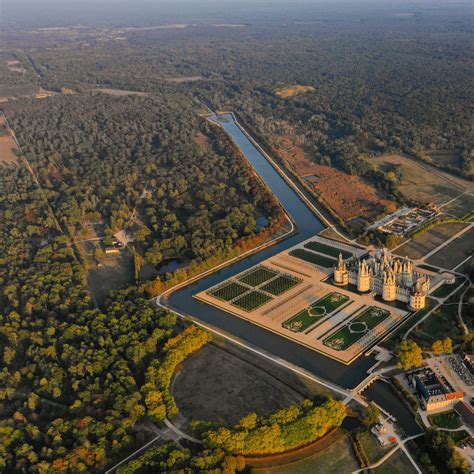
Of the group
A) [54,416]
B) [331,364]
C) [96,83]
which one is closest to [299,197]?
[331,364]

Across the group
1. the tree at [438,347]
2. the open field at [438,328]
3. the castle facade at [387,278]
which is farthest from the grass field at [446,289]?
the tree at [438,347]

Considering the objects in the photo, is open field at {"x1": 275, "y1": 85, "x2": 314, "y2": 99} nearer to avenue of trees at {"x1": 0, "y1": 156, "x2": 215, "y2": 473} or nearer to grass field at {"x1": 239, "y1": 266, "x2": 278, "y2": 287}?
grass field at {"x1": 239, "y1": 266, "x2": 278, "y2": 287}

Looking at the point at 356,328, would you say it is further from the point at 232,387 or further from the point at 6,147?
the point at 6,147

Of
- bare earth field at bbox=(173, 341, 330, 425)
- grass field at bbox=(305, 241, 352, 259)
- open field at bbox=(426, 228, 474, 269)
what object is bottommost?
bare earth field at bbox=(173, 341, 330, 425)

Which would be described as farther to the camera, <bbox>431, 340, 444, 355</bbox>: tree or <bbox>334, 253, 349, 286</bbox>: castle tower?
<bbox>334, 253, 349, 286</bbox>: castle tower

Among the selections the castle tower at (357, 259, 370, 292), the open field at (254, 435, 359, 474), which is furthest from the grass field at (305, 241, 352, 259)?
the open field at (254, 435, 359, 474)

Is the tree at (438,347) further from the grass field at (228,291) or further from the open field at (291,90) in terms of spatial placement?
the open field at (291,90)

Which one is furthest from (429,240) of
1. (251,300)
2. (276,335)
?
(276,335)
